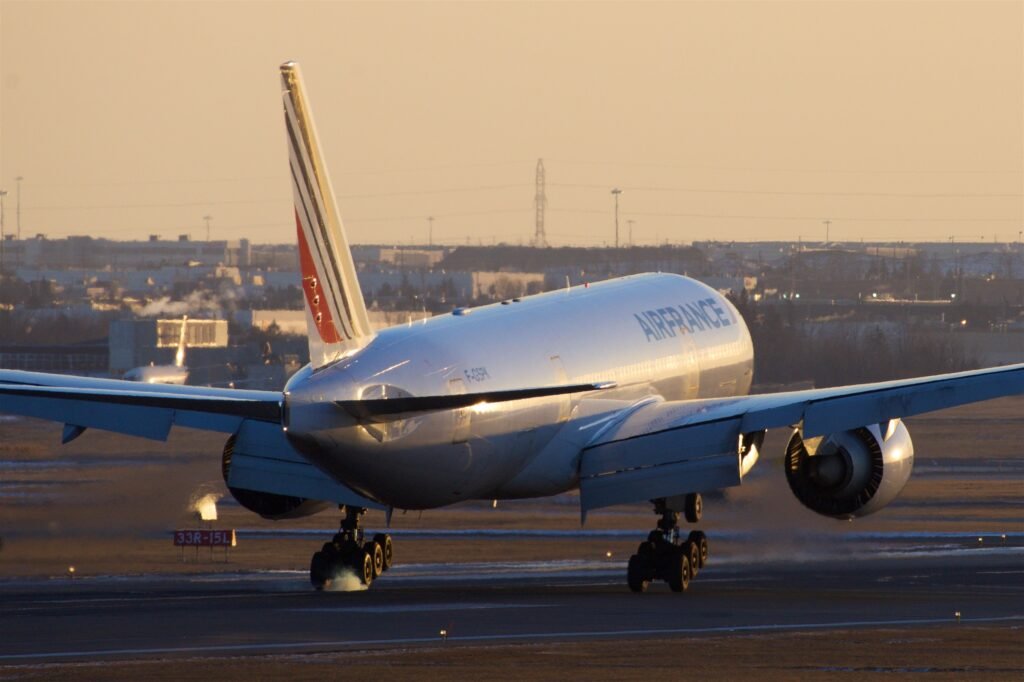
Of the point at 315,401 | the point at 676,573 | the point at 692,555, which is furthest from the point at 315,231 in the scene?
the point at 692,555

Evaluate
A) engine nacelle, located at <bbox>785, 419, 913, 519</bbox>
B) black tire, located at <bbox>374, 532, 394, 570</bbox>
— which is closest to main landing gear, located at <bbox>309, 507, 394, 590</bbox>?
black tire, located at <bbox>374, 532, 394, 570</bbox>

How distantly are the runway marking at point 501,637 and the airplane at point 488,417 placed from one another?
3.20 metres

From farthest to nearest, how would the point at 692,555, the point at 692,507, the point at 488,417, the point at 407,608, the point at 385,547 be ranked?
the point at 385,547 < the point at 692,507 < the point at 692,555 < the point at 488,417 < the point at 407,608

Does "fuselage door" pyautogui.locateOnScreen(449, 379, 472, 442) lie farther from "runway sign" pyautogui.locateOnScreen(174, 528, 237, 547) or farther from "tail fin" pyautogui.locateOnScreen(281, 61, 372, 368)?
"runway sign" pyautogui.locateOnScreen(174, 528, 237, 547)

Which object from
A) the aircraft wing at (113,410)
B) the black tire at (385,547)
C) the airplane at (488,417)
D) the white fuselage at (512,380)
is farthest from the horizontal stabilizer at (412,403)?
the black tire at (385,547)

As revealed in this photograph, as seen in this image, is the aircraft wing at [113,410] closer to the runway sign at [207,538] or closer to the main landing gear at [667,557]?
the runway sign at [207,538]

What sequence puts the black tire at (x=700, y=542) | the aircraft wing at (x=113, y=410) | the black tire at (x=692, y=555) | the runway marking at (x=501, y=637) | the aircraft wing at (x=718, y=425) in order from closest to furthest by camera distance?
the runway marking at (x=501, y=637), the aircraft wing at (x=718, y=425), the black tire at (x=692, y=555), the aircraft wing at (x=113, y=410), the black tire at (x=700, y=542)

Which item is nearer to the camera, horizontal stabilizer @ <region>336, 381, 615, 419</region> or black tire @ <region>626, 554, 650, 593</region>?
horizontal stabilizer @ <region>336, 381, 615, 419</region>

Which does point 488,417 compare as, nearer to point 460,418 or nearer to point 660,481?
point 460,418

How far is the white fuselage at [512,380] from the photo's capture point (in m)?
30.0

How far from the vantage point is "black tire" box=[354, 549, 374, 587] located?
3588 cm

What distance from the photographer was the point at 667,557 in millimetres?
34875

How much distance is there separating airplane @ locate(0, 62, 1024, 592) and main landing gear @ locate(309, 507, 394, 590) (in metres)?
0.03

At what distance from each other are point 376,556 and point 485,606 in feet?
16.4
